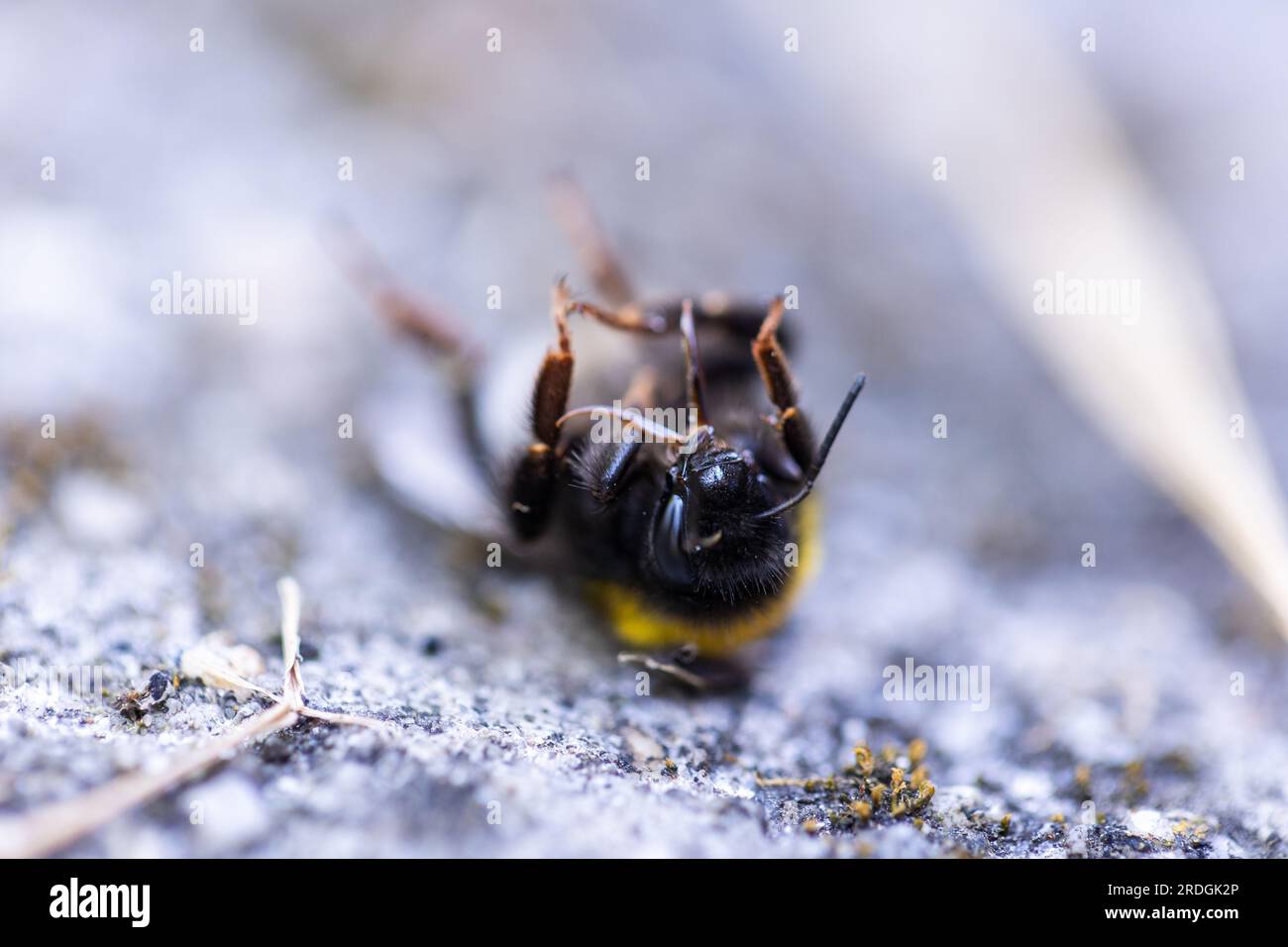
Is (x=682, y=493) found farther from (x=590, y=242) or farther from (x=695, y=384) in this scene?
(x=590, y=242)

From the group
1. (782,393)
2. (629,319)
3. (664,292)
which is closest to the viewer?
(782,393)

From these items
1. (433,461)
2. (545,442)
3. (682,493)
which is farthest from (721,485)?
(433,461)

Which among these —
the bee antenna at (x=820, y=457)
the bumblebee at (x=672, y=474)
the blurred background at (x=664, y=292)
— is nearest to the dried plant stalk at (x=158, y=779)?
the blurred background at (x=664, y=292)

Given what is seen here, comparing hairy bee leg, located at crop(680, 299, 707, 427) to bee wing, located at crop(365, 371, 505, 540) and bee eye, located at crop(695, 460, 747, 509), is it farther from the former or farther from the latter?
bee wing, located at crop(365, 371, 505, 540)

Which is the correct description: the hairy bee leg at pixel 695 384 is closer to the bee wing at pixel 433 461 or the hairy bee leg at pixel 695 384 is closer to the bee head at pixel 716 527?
the bee head at pixel 716 527

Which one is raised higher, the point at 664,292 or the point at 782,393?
the point at 664,292

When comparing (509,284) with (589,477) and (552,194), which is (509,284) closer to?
(552,194)

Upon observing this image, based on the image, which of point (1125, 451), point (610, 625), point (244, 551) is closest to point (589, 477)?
point (610, 625)
